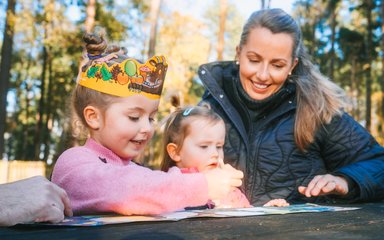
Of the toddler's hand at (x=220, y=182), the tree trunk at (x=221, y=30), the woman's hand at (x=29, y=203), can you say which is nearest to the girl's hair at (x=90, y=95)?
the toddler's hand at (x=220, y=182)

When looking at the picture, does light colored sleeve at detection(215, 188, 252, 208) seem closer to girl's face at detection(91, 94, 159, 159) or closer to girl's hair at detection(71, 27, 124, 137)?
girl's face at detection(91, 94, 159, 159)

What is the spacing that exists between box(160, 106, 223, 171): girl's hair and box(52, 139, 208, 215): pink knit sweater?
51.3 inches

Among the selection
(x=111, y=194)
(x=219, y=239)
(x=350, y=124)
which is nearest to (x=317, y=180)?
(x=350, y=124)

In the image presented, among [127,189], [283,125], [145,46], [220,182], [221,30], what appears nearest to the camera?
[127,189]

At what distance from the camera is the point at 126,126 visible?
2182 millimetres

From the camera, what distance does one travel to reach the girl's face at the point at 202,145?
3.05 m

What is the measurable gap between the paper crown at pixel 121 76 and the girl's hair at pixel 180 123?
88 cm

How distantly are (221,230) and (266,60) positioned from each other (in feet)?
6.59

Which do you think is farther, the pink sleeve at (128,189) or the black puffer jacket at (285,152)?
the black puffer jacket at (285,152)

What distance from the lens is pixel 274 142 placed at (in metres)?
3.26

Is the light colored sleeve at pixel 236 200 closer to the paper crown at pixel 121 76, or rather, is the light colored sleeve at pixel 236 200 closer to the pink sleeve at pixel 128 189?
the paper crown at pixel 121 76

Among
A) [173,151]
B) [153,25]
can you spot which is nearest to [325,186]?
[173,151]

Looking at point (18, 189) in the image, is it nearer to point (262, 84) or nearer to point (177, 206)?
point (177, 206)

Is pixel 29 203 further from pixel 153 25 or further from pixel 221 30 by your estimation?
pixel 221 30
